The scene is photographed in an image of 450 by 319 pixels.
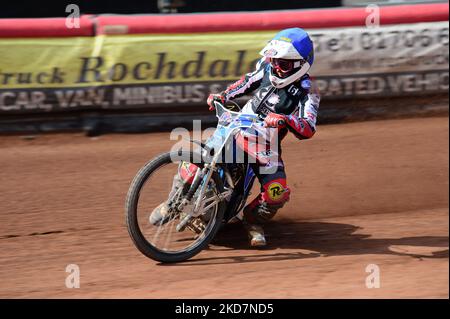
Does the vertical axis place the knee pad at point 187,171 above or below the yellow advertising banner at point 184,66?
below

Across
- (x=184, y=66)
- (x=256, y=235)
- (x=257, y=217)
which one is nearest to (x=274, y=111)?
(x=257, y=217)

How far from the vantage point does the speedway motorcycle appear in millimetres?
5328

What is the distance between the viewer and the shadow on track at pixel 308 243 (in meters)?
5.74

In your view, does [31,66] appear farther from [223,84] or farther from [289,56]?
[289,56]

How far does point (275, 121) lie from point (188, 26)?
393 cm

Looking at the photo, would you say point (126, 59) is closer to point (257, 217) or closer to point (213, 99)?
point (213, 99)

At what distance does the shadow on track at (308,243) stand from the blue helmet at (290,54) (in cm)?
132

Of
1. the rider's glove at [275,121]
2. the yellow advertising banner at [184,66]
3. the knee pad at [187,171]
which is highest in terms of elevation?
the yellow advertising banner at [184,66]

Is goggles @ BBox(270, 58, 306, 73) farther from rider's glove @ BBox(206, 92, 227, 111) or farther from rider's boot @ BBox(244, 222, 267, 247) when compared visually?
rider's boot @ BBox(244, 222, 267, 247)

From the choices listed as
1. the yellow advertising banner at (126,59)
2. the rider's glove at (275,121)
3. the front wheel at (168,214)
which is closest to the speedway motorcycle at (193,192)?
the front wheel at (168,214)

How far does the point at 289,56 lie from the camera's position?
560 cm

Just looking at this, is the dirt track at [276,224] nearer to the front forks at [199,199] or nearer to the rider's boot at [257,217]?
the rider's boot at [257,217]

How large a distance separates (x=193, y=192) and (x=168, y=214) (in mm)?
269

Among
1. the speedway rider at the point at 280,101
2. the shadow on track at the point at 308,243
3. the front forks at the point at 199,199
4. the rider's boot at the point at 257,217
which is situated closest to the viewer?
the front forks at the point at 199,199
